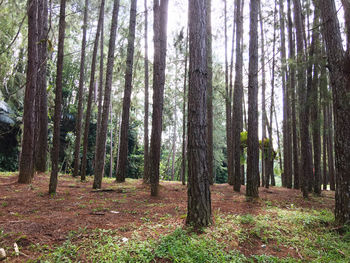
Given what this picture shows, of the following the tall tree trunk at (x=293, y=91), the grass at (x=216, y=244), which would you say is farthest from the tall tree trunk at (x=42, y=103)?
the tall tree trunk at (x=293, y=91)

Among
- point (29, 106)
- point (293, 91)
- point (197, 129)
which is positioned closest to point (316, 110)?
point (293, 91)

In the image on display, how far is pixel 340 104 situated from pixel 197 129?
2.90 m

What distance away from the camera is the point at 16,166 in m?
17.2

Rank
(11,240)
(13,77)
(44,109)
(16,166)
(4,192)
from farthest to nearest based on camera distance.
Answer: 1. (16,166)
2. (13,77)
3. (44,109)
4. (4,192)
5. (11,240)

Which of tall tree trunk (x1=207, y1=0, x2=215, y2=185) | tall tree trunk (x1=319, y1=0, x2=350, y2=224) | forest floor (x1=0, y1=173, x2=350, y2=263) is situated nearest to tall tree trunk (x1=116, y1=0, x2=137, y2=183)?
tall tree trunk (x1=207, y1=0, x2=215, y2=185)

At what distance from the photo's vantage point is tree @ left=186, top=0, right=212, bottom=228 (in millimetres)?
4137

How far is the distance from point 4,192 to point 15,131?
12.9 m

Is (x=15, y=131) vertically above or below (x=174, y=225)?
above

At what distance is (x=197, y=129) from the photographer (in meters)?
4.23

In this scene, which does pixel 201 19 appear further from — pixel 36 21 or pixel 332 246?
pixel 36 21

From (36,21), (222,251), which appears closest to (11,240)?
(222,251)

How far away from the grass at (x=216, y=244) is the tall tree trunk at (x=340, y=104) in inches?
21.8

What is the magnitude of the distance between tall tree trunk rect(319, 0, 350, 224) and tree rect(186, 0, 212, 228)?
8.57 feet

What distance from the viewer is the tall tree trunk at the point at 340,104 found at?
4535mm
